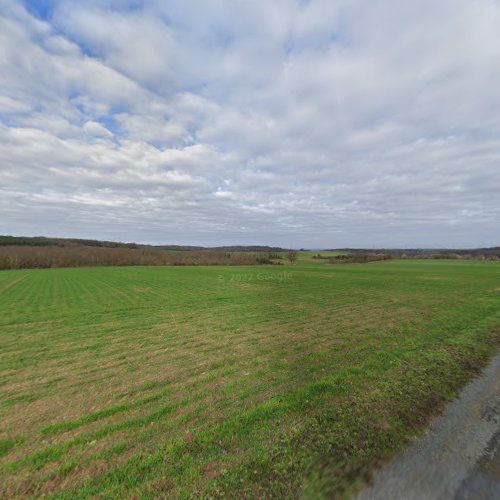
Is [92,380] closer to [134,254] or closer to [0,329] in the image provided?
[0,329]

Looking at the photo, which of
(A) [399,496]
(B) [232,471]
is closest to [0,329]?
(B) [232,471]

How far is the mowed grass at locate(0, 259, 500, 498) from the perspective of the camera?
3.39 metres

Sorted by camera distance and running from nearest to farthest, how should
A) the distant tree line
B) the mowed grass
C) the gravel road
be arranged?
the gravel road, the mowed grass, the distant tree line

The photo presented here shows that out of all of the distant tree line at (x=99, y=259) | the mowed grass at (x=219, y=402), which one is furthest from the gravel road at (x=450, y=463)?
the distant tree line at (x=99, y=259)

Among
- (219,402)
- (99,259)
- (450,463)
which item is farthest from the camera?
(99,259)

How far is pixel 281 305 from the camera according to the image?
55.4ft

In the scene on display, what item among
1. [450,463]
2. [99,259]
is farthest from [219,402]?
[99,259]

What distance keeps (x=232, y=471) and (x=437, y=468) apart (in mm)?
2923

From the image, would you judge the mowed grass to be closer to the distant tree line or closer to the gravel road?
the gravel road

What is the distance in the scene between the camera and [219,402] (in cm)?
521

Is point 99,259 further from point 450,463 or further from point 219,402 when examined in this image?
point 450,463

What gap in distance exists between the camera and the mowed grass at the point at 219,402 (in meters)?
3.39

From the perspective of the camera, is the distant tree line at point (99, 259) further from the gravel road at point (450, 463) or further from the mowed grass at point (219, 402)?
the gravel road at point (450, 463)

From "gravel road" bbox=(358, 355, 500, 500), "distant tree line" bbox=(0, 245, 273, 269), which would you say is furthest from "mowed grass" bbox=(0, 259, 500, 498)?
"distant tree line" bbox=(0, 245, 273, 269)
